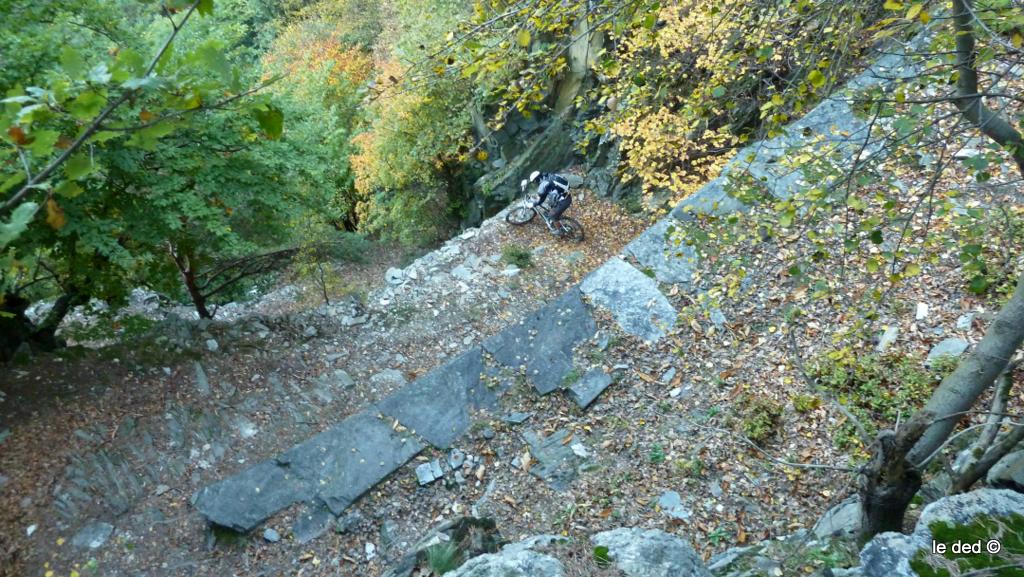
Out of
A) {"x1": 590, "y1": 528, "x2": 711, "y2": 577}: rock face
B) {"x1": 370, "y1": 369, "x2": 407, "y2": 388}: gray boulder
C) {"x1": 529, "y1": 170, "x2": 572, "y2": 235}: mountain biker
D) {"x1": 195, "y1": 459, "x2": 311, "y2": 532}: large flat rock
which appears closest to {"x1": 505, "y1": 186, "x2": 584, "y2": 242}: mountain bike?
{"x1": 529, "y1": 170, "x2": 572, "y2": 235}: mountain biker

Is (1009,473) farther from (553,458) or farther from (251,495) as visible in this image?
(251,495)

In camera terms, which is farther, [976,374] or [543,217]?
[543,217]

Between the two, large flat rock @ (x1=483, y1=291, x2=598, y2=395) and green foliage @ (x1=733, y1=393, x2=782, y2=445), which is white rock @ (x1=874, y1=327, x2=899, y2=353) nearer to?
green foliage @ (x1=733, y1=393, x2=782, y2=445)

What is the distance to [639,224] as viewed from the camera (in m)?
11.0

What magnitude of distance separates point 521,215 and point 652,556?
8.26 meters

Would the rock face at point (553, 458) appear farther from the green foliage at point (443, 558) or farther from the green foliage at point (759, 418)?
the green foliage at point (443, 558)

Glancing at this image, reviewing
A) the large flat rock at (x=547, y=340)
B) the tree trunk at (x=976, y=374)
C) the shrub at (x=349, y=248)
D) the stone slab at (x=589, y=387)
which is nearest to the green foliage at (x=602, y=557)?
the tree trunk at (x=976, y=374)

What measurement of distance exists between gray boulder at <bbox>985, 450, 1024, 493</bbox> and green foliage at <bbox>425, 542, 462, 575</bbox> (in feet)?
11.2

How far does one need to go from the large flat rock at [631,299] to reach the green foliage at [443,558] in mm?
3810

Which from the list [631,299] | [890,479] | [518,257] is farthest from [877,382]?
[518,257]

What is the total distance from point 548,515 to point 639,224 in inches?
266

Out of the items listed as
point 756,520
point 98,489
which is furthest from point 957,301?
point 98,489

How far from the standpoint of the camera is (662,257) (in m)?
7.90

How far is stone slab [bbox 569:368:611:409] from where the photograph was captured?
670cm
